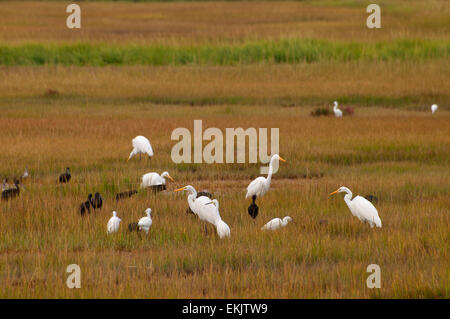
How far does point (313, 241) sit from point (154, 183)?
3.79 m

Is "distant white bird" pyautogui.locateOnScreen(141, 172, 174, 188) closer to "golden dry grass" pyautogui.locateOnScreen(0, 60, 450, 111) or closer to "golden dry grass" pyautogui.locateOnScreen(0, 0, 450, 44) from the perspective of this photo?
"golden dry grass" pyautogui.locateOnScreen(0, 60, 450, 111)

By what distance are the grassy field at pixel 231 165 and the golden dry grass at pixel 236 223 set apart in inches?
1.1

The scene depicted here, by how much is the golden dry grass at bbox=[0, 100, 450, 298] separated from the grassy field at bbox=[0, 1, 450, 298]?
0.09ft

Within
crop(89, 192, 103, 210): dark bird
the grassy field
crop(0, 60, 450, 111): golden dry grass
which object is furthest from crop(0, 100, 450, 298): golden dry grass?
crop(0, 60, 450, 111): golden dry grass

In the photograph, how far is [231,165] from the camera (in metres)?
13.7

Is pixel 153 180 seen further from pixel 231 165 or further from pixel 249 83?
pixel 249 83

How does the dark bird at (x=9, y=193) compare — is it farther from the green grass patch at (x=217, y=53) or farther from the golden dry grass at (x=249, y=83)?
the green grass patch at (x=217, y=53)

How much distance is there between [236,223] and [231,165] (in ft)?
15.3

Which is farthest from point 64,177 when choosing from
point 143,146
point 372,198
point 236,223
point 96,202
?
point 372,198

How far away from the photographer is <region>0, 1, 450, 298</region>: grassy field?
7.07 metres

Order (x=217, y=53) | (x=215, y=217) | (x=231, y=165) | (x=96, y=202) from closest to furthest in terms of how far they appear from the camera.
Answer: (x=215, y=217), (x=96, y=202), (x=231, y=165), (x=217, y=53)

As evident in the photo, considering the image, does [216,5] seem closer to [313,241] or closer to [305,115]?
[305,115]

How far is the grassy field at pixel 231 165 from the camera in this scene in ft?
23.2
